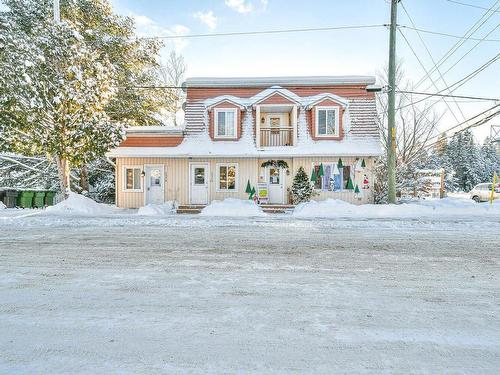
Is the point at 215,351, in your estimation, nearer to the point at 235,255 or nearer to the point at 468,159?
the point at 235,255

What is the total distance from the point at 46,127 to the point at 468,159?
214 ft

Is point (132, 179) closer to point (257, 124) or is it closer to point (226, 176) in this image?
point (226, 176)

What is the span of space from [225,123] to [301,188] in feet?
19.5

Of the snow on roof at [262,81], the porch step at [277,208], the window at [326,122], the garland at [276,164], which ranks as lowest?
the porch step at [277,208]

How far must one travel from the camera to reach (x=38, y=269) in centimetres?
491

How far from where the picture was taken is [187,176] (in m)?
17.0

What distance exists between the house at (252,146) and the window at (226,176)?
59 mm

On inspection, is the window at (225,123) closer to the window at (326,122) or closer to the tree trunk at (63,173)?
the window at (326,122)

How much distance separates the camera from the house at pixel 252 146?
16.5m

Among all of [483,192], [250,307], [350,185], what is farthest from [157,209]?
[483,192]

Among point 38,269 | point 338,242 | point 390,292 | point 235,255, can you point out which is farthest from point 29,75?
point 390,292

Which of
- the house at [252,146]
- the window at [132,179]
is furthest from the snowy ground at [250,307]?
the window at [132,179]

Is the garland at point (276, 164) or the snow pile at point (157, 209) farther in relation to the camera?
the garland at point (276, 164)

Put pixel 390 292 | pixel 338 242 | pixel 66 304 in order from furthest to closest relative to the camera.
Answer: pixel 338 242, pixel 390 292, pixel 66 304
